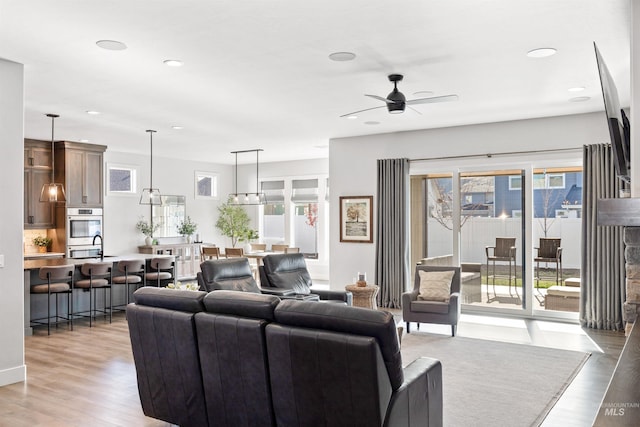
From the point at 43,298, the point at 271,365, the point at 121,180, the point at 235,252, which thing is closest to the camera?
the point at 271,365

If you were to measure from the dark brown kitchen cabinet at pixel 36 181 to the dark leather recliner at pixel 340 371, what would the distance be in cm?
758

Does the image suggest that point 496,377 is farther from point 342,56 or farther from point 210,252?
point 210,252

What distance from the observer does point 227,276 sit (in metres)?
6.00

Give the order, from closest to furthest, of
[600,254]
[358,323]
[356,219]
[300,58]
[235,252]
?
[358,323] → [300,58] → [600,254] → [356,219] → [235,252]

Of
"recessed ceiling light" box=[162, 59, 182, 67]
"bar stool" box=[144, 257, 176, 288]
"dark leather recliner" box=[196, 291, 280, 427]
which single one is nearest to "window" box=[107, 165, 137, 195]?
"bar stool" box=[144, 257, 176, 288]

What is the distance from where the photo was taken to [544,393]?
4.28 m

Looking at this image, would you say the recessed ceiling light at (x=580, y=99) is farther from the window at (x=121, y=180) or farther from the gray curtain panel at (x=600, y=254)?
the window at (x=121, y=180)

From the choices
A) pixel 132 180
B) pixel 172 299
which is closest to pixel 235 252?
pixel 132 180

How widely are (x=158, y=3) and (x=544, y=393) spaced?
13.9ft

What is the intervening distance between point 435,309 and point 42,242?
23.0 feet

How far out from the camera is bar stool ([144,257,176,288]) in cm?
796

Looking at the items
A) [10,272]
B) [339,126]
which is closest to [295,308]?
[10,272]

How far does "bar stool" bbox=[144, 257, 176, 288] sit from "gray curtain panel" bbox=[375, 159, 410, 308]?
11.1 ft

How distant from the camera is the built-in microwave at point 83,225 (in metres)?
9.03
